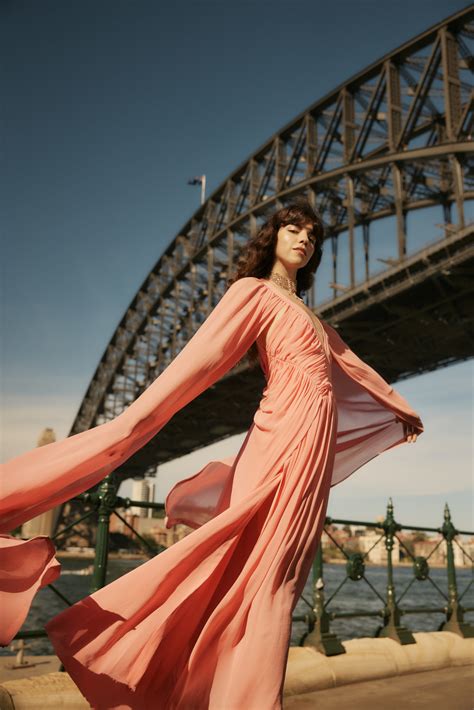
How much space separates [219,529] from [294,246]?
1.04 m

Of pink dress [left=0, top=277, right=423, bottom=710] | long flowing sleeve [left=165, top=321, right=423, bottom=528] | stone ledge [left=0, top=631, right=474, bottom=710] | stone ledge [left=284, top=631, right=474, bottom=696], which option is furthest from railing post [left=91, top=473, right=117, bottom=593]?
stone ledge [left=284, top=631, right=474, bottom=696]

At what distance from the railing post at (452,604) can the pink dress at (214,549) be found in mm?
3423

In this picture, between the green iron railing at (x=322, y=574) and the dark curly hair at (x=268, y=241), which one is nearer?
the dark curly hair at (x=268, y=241)

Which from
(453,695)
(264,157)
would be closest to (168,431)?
(264,157)

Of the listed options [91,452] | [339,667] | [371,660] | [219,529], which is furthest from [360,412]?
[371,660]

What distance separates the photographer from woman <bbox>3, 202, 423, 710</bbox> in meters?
1.51

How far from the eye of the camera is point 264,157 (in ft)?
108

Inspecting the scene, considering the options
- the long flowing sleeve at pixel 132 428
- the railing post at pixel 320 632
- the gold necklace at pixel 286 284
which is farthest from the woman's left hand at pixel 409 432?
the railing post at pixel 320 632

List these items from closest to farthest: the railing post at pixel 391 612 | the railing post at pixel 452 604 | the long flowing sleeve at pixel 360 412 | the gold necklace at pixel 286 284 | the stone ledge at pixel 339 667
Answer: the stone ledge at pixel 339 667, the gold necklace at pixel 286 284, the long flowing sleeve at pixel 360 412, the railing post at pixel 391 612, the railing post at pixel 452 604

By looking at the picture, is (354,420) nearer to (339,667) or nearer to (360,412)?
(360,412)

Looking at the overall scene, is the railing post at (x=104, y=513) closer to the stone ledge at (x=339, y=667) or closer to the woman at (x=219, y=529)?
the stone ledge at (x=339, y=667)

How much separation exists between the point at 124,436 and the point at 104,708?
0.66m

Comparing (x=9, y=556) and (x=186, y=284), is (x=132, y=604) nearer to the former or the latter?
(x=9, y=556)

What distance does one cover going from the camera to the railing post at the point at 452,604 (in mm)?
4504
